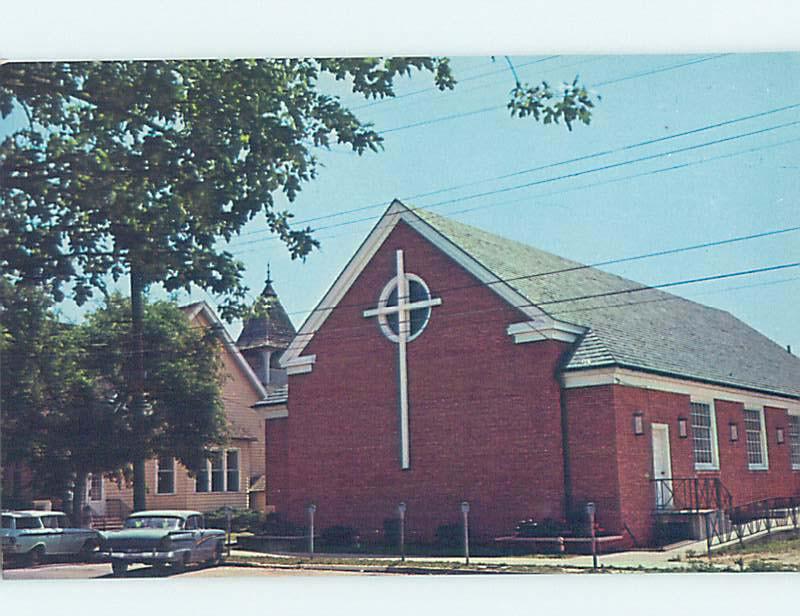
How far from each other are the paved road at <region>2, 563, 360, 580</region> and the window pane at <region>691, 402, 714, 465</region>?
356 cm

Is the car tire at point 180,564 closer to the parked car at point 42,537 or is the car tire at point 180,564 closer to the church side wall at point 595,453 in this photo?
the parked car at point 42,537

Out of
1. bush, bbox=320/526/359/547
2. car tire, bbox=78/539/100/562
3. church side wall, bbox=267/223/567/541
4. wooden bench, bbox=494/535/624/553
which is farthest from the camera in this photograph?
bush, bbox=320/526/359/547

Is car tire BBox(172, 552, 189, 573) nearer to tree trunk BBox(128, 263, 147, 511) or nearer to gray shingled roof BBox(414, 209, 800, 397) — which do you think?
tree trunk BBox(128, 263, 147, 511)

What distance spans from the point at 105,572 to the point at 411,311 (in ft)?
12.2

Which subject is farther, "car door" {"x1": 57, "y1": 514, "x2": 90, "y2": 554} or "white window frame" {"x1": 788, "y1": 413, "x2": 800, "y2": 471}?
"white window frame" {"x1": 788, "y1": 413, "x2": 800, "y2": 471}

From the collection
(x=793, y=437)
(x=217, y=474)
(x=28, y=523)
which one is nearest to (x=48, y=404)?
(x=28, y=523)

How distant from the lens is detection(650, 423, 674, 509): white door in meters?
12.0

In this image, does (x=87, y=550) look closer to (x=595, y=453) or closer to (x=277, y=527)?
(x=277, y=527)

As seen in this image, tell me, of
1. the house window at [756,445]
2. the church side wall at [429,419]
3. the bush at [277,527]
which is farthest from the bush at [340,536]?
the house window at [756,445]

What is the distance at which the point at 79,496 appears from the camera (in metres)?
12.2

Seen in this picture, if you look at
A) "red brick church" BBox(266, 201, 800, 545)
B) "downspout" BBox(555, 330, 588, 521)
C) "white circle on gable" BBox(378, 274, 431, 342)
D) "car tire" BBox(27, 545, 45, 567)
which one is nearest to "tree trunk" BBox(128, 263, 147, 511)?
"car tire" BBox(27, 545, 45, 567)

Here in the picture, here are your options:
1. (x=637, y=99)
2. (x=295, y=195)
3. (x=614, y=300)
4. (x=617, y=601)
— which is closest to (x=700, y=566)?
(x=617, y=601)

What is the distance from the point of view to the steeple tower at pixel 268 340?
40.5 feet

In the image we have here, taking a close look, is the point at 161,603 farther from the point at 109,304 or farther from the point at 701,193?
the point at 701,193
